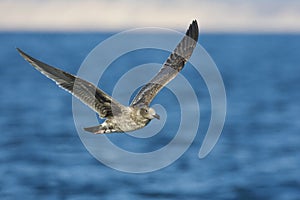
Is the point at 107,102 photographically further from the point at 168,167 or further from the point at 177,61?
the point at 168,167

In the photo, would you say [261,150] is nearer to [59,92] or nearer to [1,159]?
[1,159]

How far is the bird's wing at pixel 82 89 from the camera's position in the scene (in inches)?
796

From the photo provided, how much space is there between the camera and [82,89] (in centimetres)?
2070

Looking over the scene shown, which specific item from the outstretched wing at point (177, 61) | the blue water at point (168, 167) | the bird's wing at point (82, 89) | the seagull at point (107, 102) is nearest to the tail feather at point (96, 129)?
the seagull at point (107, 102)

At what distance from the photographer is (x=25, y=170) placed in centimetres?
3447

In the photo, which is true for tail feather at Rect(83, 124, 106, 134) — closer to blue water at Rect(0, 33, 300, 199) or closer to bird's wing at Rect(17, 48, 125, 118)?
bird's wing at Rect(17, 48, 125, 118)

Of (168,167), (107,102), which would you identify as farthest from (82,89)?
(168,167)

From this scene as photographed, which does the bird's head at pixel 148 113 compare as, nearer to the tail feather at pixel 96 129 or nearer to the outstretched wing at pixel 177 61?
the tail feather at pixel 96 129

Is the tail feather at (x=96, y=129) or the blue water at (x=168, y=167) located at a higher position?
the blue water at (x=168, y=167)

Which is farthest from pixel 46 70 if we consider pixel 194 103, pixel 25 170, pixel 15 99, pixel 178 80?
pixel 178 80

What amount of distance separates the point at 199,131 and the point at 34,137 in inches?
347

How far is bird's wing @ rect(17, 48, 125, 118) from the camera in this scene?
20.2 m

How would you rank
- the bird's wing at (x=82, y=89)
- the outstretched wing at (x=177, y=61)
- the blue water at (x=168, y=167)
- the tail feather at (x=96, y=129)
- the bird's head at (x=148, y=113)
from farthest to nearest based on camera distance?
1. the blue water at (x=168, y=167)
2. the outstretched wing at (x=177, y=61)
3. the tail feather at (x=96, y=129)
4. the bird's head at (x=148, y=113)
5. the bird's wing at (x=82, y=89)

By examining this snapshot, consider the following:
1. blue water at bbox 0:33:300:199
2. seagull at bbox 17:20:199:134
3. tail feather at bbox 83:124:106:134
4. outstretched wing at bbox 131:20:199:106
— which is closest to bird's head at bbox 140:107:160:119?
seagull at bbox 17:20:199:134
